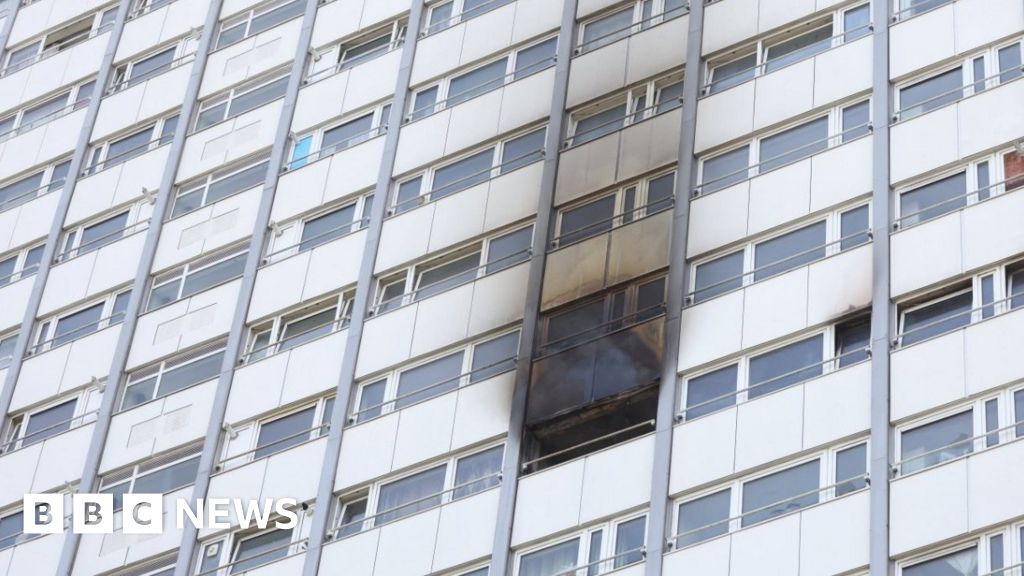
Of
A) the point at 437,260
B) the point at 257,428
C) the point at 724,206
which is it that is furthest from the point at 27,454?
the point at 724,206

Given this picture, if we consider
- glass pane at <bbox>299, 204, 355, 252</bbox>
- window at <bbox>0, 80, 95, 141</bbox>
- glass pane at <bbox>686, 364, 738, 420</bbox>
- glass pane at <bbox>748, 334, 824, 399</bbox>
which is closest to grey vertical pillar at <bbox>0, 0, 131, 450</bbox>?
window at <bbox>0, 80, 95, 141</bbox>

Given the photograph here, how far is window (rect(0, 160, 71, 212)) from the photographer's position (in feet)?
185

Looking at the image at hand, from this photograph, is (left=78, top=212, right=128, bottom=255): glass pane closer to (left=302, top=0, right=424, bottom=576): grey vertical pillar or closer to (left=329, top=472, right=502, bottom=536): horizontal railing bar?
(left=302, top=0, right=424, bottom=576): grey vertical pillar

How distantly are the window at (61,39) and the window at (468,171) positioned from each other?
14.5 meters

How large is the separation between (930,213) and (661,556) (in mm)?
7782

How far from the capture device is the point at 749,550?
37.1 m

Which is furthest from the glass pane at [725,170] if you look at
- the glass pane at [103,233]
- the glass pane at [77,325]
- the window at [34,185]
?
the window at [34,185]

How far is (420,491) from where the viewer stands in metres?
42.6

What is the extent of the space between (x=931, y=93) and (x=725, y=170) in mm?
4208

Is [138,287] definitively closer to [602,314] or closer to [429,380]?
[429,380]

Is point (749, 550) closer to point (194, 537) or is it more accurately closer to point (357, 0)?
point (194, 537)

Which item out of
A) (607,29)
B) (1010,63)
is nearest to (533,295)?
(607,29)

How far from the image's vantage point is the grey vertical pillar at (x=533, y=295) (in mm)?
40406

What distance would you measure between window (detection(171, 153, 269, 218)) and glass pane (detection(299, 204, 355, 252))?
2.55m
